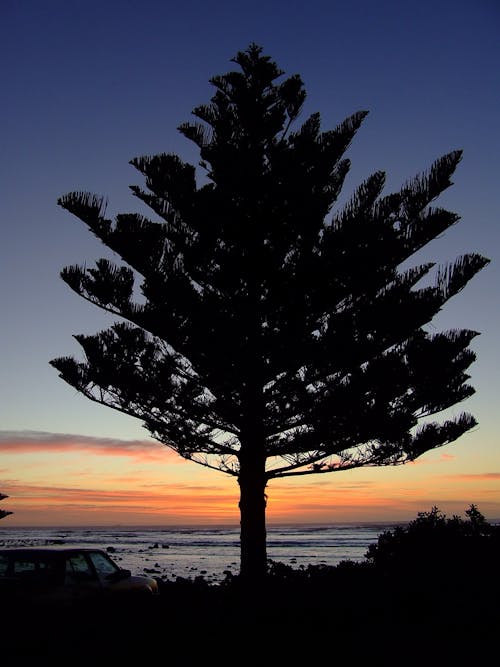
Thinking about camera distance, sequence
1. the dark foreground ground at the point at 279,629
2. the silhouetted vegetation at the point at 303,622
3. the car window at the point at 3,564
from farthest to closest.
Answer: the car window at the point at 3,564
the silhouetted vegetation at the point at 303,622
the dark foreground ground at the point at 279,629

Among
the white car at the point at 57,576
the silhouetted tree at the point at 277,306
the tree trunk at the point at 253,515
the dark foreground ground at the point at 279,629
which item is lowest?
the dark foreground ground at the point at 279,629

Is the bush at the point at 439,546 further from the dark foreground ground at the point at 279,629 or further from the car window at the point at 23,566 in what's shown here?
the car window at the point at 23,566

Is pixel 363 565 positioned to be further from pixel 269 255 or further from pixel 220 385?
pixel 269 255

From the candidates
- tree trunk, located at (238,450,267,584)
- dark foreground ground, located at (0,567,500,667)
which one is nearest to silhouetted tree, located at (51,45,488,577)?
tree trunk, located at (238,450,267,584)

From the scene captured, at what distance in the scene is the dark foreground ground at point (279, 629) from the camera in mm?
6691

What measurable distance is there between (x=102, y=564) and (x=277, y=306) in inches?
274

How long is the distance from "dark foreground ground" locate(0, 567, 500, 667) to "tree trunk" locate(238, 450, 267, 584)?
2669mm

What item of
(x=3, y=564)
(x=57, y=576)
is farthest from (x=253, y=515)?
(x=3, y=564)

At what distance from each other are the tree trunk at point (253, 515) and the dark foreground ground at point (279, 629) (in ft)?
8.76

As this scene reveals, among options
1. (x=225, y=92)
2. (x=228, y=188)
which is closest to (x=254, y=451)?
(x=228, y=188)

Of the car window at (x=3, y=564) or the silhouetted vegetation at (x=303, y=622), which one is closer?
the silhouetted vegetation at (x=303, y=622)

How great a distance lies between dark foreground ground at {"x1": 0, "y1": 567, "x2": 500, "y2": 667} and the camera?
6.69 metres

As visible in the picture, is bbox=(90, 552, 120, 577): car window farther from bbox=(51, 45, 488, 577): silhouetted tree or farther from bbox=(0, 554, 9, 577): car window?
bbox=(51, 45, 488, 577): silhouetted tree

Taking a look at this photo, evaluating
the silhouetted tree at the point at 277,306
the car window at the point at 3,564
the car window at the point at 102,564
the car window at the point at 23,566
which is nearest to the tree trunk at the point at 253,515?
the silhouetted tree at the point at 277,306
